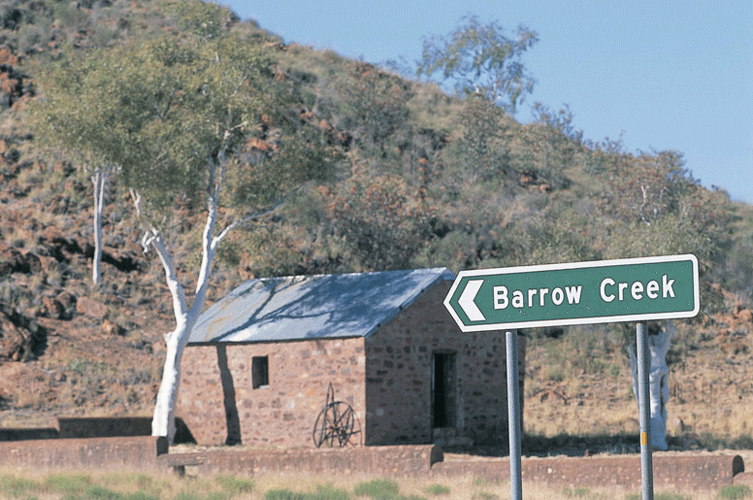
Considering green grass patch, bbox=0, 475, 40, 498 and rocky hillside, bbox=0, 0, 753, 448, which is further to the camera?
rocky hillside, bbox=0, 0, 753, 448

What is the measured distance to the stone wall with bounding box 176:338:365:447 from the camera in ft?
Answer: 76.8

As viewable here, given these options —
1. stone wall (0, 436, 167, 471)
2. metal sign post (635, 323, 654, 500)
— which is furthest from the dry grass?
metal sign post (635, 323, 654, 500)

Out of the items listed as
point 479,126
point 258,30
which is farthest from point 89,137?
point 258,30

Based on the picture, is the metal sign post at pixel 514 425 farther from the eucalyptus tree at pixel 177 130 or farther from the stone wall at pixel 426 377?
the eucalyptus tree at pixel 177 130

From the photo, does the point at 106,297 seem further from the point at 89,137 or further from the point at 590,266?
the point at 590,266

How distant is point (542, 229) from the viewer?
143ft

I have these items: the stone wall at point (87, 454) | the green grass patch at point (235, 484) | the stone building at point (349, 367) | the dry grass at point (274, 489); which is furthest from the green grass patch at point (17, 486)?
the stone building at point (349, 367)

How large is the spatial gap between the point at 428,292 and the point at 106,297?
1782 centimetres

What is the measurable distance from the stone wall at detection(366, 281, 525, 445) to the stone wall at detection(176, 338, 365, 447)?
1.54ft

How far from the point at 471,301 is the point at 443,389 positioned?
63.1 feet

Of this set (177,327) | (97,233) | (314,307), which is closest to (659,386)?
(314,307)

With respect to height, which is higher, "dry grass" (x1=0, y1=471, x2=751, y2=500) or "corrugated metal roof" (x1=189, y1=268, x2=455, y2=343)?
"corrugated metal roof" (x1=189, y1=268, x2=455, y2=343)

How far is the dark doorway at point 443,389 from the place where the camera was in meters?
24.9

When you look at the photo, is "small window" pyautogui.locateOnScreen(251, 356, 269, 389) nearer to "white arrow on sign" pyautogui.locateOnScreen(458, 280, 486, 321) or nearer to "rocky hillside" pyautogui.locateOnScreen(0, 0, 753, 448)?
"rocky hillside" pyautogui.locateOnScreen(0, 0, 753, 448)
